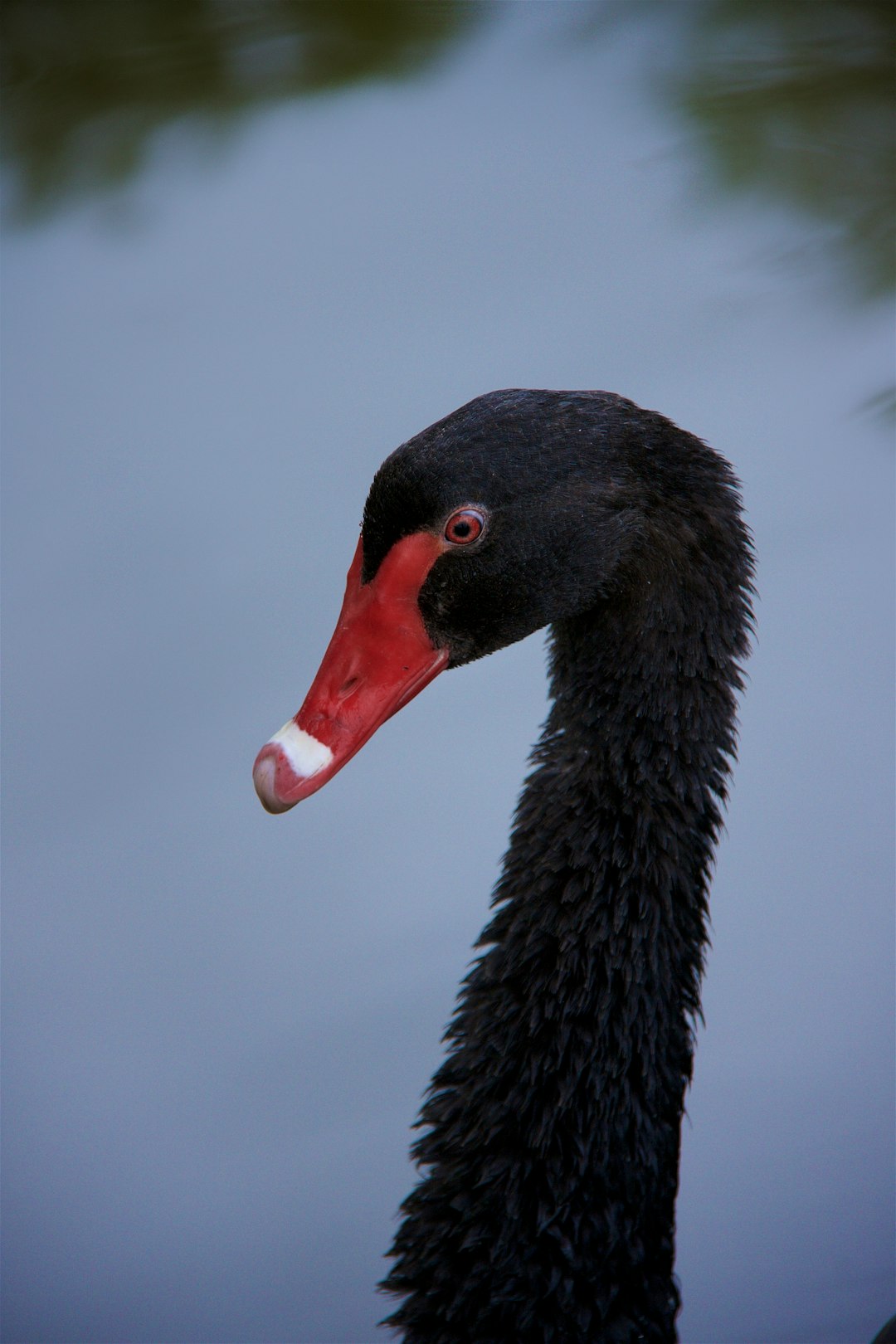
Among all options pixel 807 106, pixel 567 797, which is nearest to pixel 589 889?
pixel 567 797

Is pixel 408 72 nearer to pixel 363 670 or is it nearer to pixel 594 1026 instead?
pixel 363 670

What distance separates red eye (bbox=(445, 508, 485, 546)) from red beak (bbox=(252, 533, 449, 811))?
0.03 metres

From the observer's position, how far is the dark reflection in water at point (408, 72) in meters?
3.31

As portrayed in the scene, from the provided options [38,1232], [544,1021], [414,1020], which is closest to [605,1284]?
[544,1021]

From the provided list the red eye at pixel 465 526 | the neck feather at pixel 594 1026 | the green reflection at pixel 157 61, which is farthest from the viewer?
the green reflection at pixel 157 61

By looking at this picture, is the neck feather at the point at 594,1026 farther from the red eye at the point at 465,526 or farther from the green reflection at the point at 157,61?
the green reflection at the point at 157,61

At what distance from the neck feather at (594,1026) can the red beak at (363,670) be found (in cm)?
22

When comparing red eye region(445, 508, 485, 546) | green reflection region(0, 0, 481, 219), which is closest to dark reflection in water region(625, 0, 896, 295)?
green reflection region(0, 0, 481, 219)

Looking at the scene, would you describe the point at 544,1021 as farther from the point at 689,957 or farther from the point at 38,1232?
the point at 38,1232

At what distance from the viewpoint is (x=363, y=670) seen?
1656mm

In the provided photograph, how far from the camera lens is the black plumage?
1626mm

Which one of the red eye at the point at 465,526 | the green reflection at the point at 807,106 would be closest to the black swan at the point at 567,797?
the red eye at the point at 465,526

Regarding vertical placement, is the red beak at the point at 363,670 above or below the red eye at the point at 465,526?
below

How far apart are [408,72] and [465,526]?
226 centimetres
